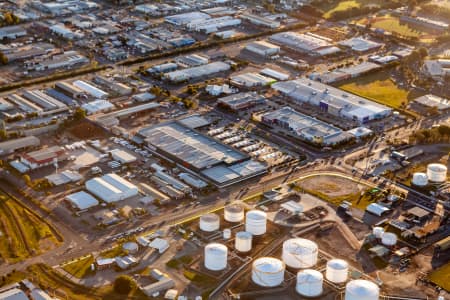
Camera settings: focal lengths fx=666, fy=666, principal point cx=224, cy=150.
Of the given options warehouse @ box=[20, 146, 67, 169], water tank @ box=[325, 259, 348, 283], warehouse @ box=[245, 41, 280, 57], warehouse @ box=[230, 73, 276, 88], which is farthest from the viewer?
warehouse @ box=[245, 41, 280, 57]

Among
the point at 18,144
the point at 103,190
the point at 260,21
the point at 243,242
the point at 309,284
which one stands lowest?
the point at 260,21

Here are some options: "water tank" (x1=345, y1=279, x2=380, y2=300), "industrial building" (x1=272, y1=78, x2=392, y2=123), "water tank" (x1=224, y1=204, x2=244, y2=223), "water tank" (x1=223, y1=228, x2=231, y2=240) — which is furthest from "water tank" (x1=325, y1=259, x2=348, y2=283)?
"industrial building" (x1=272, y1=78, x2=392, y2=123)

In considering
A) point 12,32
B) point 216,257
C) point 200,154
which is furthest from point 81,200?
point 12,32

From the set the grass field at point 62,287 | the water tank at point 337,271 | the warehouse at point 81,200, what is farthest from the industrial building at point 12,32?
the water tank at point 337,271

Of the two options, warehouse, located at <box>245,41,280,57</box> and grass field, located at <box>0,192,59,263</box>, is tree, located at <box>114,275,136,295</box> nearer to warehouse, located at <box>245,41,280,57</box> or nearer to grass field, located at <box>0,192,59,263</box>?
grass field, located at <box>0,192,59,263</box>

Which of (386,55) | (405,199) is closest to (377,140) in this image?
(405,199)

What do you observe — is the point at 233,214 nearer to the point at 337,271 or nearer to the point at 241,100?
the point at 337,271

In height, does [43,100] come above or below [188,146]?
below

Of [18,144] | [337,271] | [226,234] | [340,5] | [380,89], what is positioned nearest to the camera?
[337,271]
